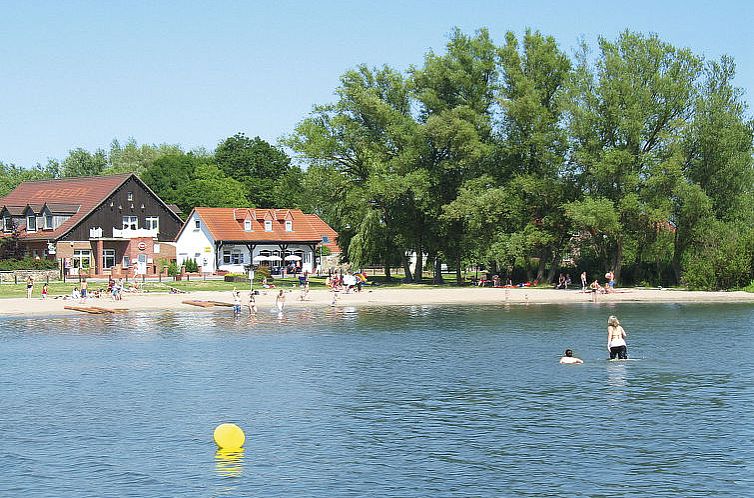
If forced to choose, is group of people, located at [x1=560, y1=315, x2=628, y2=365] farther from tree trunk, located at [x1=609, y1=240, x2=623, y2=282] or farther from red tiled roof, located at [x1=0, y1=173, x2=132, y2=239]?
red tiled roof, located at [x1=0, y1=173, x2=132, y2=239]

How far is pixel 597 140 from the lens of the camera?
261 ft

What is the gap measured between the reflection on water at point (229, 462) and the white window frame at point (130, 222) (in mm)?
88730

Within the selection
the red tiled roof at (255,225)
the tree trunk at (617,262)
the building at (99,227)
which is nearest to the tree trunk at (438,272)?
the red tiled roof at (255,225)

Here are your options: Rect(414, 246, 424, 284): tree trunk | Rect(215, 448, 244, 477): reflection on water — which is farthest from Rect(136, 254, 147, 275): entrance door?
Rect(215, 448, 244, 477): reflection on water

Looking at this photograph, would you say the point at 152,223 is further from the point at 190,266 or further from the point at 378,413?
the point at 378,413

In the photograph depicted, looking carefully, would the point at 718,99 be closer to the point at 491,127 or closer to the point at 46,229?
the point at 491,127

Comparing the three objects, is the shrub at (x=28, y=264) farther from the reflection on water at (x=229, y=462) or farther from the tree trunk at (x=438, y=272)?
the reflection on water at (x=229, y=462)

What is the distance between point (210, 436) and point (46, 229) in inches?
3384

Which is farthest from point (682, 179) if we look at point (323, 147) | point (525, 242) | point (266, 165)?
point (266, 165)

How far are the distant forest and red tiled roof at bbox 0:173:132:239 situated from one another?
964 inches

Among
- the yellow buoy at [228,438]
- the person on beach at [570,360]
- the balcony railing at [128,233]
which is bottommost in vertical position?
the yellow buoy at [228,438]

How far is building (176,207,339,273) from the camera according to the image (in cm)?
10950

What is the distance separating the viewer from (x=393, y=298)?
76625 millimetres

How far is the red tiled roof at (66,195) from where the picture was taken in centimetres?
10562
